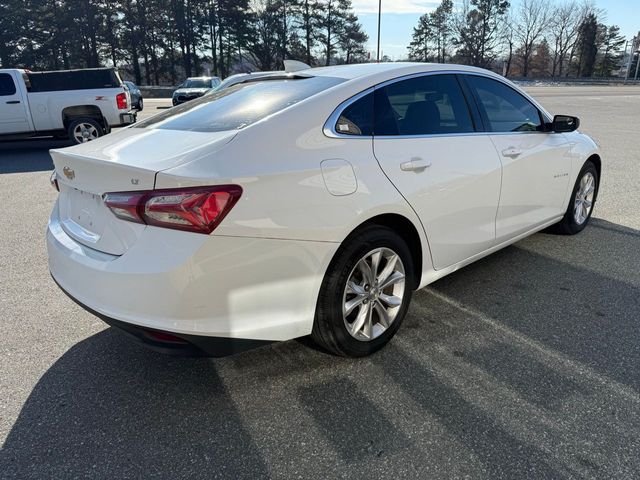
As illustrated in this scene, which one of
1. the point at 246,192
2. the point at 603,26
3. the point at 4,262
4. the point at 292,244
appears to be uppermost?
the point at 603,26

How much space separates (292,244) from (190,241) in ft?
1.60

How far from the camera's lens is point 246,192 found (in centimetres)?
221

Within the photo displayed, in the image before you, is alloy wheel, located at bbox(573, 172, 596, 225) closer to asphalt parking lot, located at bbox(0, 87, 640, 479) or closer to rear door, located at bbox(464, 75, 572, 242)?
rear door, located at bbox(464, 75, 572, 242)

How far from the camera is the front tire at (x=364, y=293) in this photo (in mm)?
2635

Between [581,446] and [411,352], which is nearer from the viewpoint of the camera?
[581,446]

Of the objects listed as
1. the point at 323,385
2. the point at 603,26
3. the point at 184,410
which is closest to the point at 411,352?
the point at 323,385

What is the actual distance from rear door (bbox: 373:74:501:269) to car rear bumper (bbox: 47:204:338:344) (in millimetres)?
786

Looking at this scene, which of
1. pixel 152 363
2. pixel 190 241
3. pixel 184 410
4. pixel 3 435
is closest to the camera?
pixel 190 241

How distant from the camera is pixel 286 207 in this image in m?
2.32

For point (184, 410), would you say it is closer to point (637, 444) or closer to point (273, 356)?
point (273, 356)

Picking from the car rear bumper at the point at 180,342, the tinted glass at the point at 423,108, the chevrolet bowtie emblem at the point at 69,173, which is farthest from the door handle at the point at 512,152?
the chevrolet bowtie emblem at the point at 69,173

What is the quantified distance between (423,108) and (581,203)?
2770mm

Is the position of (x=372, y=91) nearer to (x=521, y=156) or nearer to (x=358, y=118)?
(x=358, y=118)

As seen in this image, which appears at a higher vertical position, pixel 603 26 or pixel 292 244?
pixel 603 26
